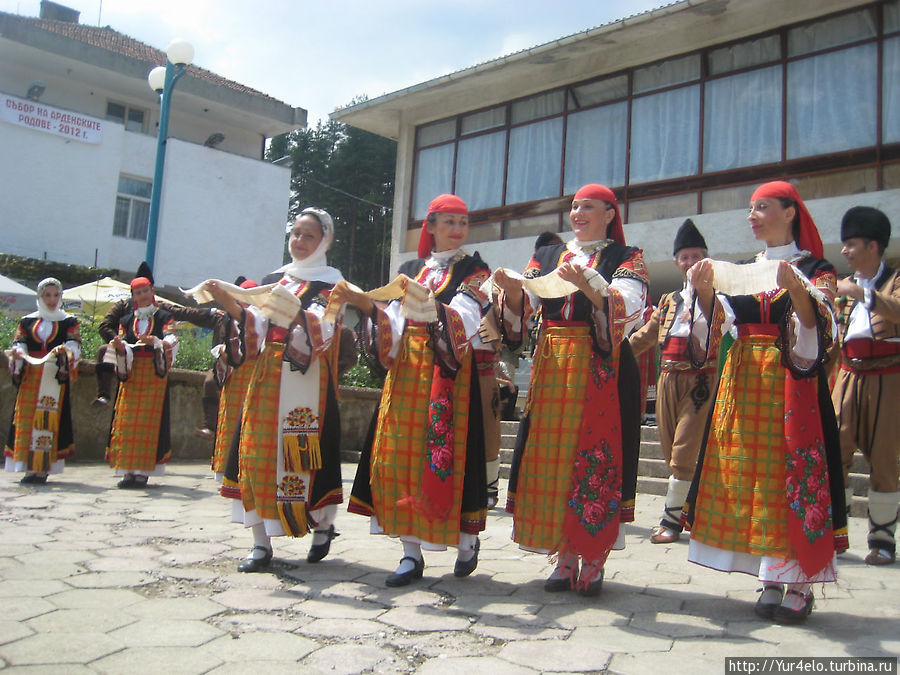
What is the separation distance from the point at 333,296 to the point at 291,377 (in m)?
0.58

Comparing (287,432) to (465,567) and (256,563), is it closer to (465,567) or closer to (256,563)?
(256,563)

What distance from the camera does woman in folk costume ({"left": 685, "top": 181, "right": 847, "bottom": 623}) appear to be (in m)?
3.18

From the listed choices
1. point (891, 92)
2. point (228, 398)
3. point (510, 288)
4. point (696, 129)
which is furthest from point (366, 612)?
point (696, 129)

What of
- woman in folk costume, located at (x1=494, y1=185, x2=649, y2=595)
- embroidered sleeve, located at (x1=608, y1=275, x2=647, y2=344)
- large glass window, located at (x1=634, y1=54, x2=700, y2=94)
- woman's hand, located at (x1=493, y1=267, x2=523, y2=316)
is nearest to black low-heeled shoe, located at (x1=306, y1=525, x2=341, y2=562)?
woman in folk costume, located at (x1=494, y1=185, x2=649, y2=595)

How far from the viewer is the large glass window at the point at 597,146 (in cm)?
1312

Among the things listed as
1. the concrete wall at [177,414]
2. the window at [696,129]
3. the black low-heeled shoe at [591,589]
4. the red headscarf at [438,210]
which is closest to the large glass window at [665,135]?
the window at [696,129]

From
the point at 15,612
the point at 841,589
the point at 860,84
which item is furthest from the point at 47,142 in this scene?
the point at 841,589

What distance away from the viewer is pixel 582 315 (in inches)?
147

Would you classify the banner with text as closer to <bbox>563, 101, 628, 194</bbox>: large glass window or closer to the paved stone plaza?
<bbox>563, 101, 628, 194</bbox>: large glass window

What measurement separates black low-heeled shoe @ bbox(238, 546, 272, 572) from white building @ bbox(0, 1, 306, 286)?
18.6m

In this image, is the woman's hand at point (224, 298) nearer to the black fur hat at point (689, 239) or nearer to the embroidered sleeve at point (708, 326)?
the embroidered sleeve at point (708, 326)

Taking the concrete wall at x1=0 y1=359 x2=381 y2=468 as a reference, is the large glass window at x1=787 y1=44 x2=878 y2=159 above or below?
above

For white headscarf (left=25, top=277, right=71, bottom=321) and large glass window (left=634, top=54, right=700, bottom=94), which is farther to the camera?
large glass window (left=634, top=54, right=700, bottom=94)

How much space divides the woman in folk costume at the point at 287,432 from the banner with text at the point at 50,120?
18444mm
